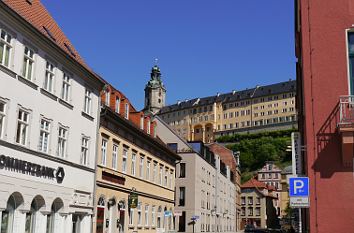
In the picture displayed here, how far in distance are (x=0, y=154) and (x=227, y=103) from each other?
148013 millimetres

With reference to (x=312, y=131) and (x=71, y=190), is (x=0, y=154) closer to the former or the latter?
(x=71, y=190)

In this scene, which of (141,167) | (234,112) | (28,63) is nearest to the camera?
(28,63)

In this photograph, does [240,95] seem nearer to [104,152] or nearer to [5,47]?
[104,152]

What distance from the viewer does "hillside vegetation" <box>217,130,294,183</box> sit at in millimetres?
149000

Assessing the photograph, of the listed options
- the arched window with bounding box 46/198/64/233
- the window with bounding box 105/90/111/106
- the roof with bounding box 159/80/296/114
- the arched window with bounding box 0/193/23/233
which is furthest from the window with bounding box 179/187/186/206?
the roof with bounding box 159/80/296/114

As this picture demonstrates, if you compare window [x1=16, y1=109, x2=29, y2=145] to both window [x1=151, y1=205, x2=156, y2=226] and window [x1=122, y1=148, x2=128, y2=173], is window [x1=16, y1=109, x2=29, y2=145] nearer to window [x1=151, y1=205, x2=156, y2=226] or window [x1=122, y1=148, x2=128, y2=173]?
window [x1=122, y1=148, x2=128, y2=173]

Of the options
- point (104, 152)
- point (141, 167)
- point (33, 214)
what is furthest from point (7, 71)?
point (141, 167)

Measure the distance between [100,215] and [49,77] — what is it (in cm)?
929

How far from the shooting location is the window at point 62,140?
23.5m

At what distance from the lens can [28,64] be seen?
68.1ft

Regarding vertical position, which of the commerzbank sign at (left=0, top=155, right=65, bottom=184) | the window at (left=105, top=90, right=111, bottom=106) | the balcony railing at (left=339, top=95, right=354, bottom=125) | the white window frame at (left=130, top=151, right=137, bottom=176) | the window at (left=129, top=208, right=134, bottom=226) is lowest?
the window at (left=129, top=208, right=134, bottom=226)

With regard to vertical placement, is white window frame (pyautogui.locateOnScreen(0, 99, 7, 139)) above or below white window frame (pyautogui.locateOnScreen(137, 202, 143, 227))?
above

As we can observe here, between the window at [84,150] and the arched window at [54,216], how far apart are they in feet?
10.1

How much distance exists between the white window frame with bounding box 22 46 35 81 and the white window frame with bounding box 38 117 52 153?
→ 208 centimetres
